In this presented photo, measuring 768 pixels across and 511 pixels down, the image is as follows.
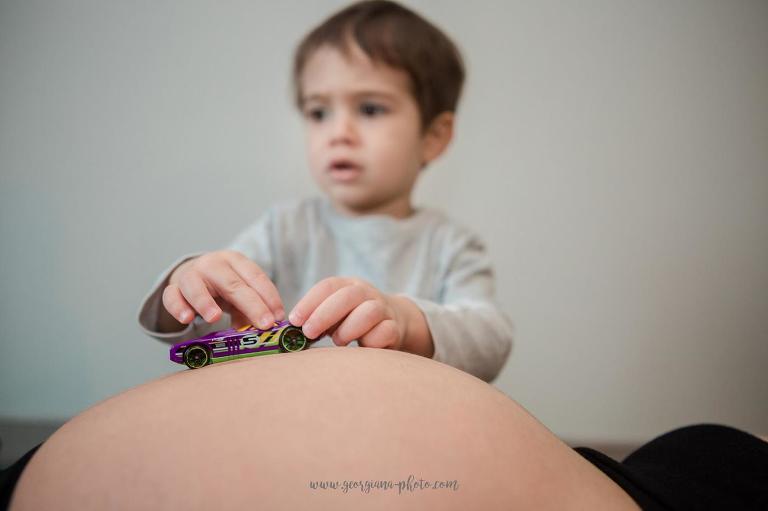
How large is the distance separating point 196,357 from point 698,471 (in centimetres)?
54

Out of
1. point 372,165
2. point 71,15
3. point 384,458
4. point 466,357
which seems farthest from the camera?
point 372,165

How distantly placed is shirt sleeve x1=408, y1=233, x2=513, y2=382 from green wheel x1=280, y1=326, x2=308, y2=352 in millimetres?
267

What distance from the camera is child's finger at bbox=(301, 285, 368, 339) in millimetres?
564

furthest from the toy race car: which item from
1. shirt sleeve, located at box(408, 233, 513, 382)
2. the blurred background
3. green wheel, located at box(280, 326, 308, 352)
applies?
the blurred background

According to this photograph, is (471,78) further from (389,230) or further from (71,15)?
(71,15)

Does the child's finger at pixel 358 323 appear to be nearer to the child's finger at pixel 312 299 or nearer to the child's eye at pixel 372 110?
the child's finger at pixel 312 299

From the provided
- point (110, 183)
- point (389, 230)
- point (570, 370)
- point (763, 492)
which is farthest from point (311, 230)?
point (763, 492)

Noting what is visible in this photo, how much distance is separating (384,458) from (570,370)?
1149 millimetres

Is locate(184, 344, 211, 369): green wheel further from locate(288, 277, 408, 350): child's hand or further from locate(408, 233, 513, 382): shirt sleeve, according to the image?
locate(408, 233, 513, 382): shirt sleeve

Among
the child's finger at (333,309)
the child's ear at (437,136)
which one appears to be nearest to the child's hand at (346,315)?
the child's finger at (333,309)

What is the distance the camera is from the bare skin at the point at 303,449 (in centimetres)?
36

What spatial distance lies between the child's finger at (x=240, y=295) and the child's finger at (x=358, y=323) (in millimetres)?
84

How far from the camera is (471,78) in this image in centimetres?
147

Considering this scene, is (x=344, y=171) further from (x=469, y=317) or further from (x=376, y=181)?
(x=469, y=317)
